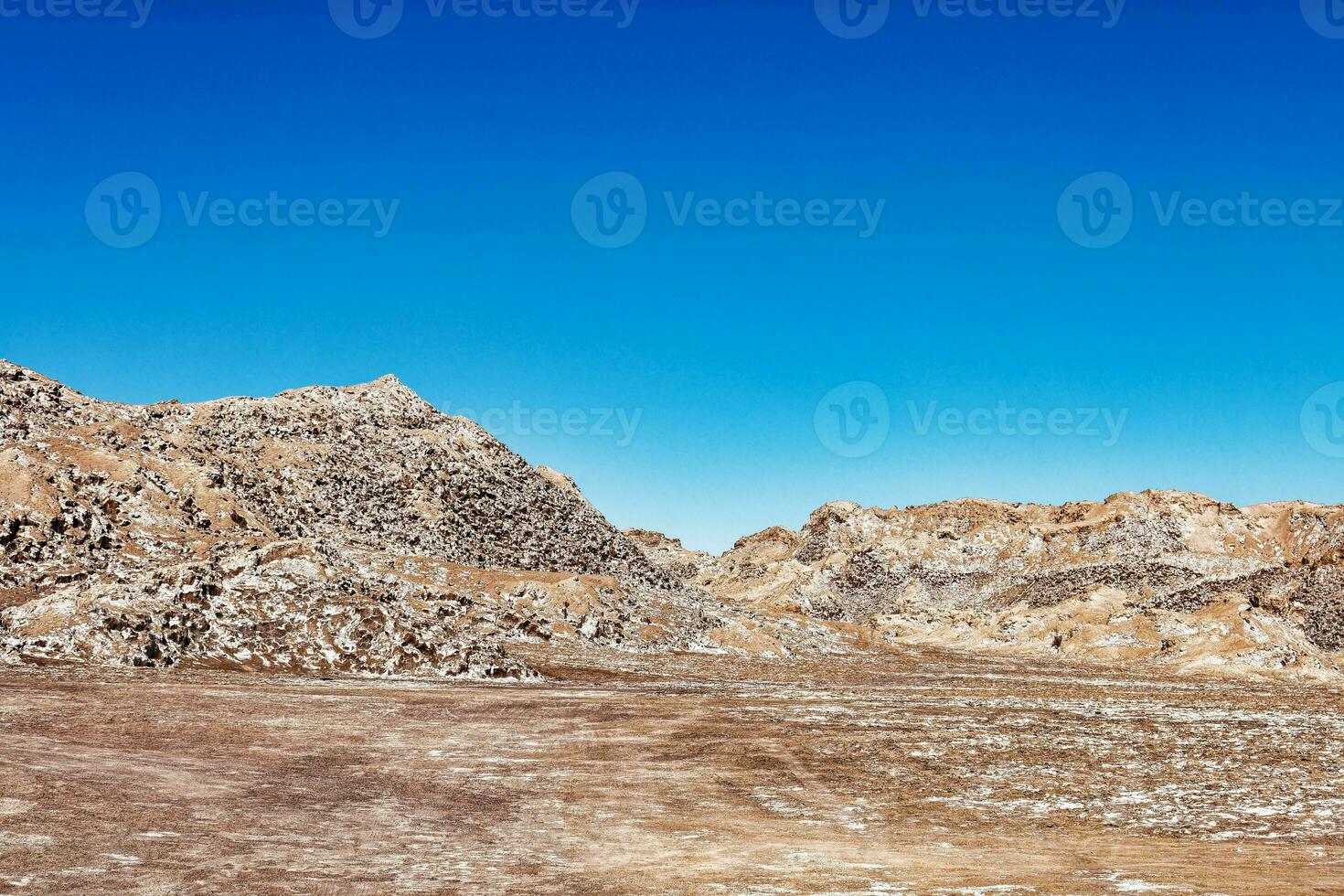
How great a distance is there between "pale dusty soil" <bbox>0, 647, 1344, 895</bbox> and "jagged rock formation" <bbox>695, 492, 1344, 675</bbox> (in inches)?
1758

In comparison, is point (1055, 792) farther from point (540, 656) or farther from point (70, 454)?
point (70, 454)

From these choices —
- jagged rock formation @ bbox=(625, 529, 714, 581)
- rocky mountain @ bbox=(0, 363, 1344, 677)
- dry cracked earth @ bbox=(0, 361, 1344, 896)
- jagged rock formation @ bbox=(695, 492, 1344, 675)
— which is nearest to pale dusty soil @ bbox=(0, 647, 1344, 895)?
dry cracked earth @ bbox=(0, 361, 1344, 896)

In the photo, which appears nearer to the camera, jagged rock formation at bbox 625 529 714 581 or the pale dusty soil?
the pale dusty soil

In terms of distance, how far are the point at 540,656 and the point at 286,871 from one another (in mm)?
33450

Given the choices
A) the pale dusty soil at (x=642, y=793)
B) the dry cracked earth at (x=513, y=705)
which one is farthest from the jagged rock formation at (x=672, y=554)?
the pale dusty soil at (x=642, y=793)

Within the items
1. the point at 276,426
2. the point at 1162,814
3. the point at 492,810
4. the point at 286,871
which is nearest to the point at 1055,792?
the point at 1162,814

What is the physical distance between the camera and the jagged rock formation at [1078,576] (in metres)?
66.2

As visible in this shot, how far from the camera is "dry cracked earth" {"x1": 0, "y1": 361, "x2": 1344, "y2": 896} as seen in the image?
9.99 meters

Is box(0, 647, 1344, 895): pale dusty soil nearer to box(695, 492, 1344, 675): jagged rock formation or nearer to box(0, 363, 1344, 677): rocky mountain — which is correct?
box(0, 363, 1344, 677): rocky mountain

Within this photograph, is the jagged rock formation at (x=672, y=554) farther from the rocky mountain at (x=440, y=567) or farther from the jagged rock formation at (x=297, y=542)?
the jagged rock formation at (x=297, y=542)

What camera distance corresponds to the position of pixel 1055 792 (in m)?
14.1

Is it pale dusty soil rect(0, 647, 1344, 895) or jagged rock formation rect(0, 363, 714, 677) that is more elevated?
jagged rock formation rect(0, 363, 714, 677)

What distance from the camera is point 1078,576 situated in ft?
330

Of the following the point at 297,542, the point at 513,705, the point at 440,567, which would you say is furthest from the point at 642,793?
the point at 440,567
